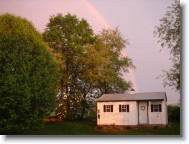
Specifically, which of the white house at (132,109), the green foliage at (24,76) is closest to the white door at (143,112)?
the white house at (132,109)

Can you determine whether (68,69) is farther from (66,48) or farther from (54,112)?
(54,112)

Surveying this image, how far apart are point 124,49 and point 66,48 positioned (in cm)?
102

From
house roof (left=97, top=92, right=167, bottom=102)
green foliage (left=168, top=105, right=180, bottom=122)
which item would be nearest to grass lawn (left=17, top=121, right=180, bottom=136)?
green foliage (left=168, top=105, right=180, bottom=122)

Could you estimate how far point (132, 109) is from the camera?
525 cm

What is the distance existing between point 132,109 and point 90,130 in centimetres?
76

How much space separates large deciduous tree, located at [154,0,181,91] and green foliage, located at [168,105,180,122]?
0.99 ft

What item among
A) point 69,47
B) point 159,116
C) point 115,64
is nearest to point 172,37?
point 115,64

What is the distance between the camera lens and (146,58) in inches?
210

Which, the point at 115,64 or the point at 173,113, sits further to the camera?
the point at 115,64

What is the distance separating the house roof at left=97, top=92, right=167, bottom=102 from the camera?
17.0 ft

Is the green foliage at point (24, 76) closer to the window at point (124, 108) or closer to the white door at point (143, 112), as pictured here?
the window at point (124, 108)

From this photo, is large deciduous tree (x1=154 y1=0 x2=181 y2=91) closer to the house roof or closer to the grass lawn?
the house roof

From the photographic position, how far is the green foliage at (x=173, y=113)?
4.95 meters

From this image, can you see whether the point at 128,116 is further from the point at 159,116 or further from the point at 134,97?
the point at 159,116
